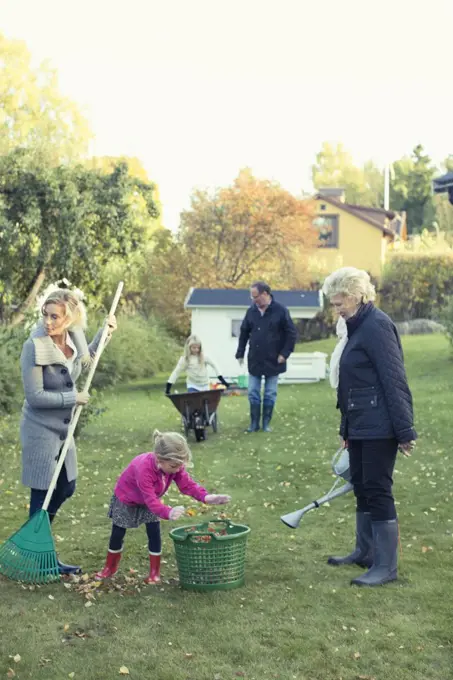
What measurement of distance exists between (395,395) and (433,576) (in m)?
1.25

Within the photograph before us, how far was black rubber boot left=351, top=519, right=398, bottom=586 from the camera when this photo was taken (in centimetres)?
558

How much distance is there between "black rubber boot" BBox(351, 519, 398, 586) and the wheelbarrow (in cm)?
594

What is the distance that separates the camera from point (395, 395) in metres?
5.38

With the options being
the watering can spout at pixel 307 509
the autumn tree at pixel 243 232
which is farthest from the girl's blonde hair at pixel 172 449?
the autumn tree at pixel 243 232

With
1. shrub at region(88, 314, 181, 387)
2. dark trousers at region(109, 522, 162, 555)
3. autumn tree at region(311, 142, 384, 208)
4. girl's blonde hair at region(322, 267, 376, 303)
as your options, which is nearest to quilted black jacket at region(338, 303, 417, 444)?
girl's blonde hair at region(322, 267, 376, 303)

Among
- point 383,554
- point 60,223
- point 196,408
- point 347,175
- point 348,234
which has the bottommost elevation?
point 196,408

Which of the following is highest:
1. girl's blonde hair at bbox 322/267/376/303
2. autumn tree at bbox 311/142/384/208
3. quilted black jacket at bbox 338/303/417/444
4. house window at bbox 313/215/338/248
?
autumn tree at bbox 311/142/384/208

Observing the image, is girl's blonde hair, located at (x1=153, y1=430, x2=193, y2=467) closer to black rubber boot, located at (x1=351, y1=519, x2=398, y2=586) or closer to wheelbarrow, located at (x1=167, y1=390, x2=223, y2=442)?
black rubber boot, located at (x1=351, y1=519, x2=398, y2=586)

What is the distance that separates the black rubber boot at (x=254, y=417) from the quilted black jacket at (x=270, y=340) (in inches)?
18.4

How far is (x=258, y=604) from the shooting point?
5230mm

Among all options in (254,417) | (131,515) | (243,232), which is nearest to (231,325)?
(254,417)

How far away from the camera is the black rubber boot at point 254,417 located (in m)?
12.1

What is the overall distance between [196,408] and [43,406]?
5.95 m

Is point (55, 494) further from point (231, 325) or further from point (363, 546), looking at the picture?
point (231, 325)
